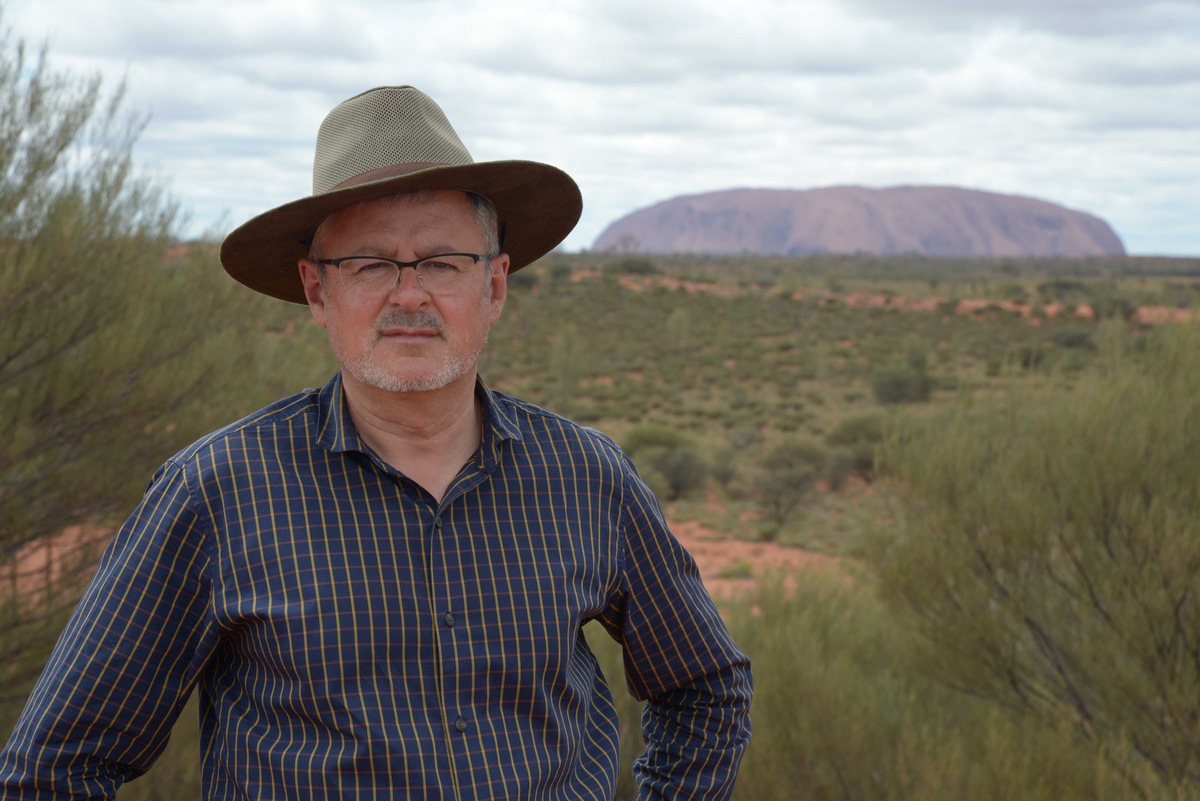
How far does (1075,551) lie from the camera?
7738mm

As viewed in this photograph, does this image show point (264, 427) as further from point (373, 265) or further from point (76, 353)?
point (76, 353)

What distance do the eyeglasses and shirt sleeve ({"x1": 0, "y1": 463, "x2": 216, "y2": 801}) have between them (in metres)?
0.46

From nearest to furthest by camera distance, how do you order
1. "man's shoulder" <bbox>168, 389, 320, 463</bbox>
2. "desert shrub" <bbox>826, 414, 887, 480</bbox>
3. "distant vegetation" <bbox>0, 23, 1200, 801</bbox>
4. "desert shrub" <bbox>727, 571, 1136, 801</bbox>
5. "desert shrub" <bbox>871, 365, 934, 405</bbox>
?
"man's shoulder" <bbox>168, 389, 320, 463</bbox>
"desert shrub" <bbox>727, 571, 1136, 801</bbox>
"distant vegetation" <bbox>0, 23, 1200, 801</bbox>
"desert shrub" <bbox>826, 414, 887, 480</bbox>
"desert shrub" <bbox>871, 365, 934, 405</bbox>

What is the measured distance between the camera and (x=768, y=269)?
79.9 meters

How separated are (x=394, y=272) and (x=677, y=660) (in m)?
0.91

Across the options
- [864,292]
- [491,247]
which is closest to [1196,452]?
[491,247]

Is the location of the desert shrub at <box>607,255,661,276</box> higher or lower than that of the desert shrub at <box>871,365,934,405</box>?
higher

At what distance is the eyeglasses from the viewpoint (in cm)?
199

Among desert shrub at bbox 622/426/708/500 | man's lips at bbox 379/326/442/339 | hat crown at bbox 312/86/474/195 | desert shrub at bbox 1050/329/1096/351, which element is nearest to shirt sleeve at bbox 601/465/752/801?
man's lips at bbox 379/326/442/339

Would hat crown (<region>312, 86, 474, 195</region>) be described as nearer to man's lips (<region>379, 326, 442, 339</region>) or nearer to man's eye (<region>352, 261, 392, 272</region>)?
man's eye (<region>352, 261, 392, 272</region>)

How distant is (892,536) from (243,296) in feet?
17.2

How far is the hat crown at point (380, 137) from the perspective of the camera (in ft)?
6.61

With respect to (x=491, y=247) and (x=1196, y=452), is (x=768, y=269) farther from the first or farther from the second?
(x=491, y=247)

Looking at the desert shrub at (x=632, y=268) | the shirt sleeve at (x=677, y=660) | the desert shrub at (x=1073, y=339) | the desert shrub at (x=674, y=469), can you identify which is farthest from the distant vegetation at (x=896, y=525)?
the desert shrub at (x=632, y=268)
